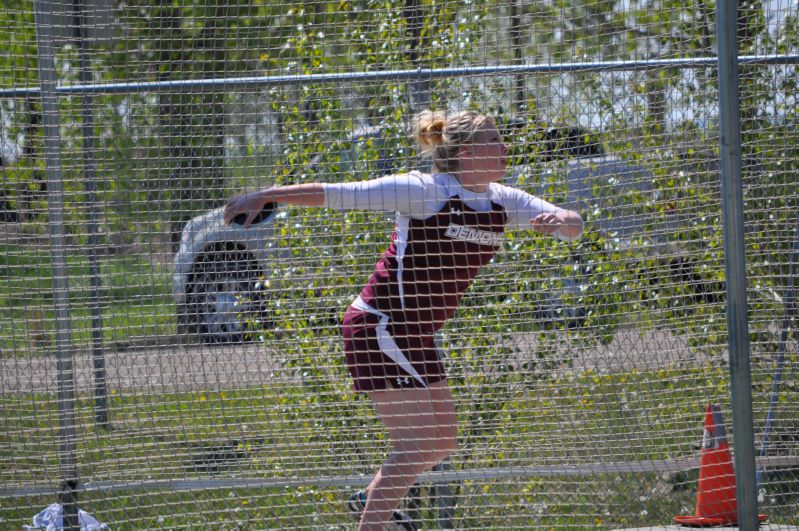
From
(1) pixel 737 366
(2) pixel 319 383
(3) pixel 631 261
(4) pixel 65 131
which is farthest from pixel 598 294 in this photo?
(4) pixel 65 131

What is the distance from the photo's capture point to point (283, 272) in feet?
13.5

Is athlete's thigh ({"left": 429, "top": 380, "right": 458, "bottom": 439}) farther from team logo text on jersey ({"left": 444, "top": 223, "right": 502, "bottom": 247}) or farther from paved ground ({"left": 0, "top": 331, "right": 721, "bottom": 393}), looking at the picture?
paved ground ({"left": 0, "top": 331, "right": 721, "bottom": 393})

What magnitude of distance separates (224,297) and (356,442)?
91 centimetres

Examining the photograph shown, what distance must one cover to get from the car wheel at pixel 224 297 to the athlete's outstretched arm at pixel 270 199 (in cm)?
88

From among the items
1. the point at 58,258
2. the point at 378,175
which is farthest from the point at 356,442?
the point at 58,258

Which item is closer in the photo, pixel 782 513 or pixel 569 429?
pixel 569 429

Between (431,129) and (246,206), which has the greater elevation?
(431,129)

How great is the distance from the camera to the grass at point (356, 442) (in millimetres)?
3748

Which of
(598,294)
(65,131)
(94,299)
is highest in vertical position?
(65,131)

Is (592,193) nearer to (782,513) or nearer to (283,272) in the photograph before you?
(283,272)

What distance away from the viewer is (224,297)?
4.07 metres

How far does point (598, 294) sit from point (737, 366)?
0.96 metres

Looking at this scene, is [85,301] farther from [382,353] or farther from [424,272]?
[424,272]

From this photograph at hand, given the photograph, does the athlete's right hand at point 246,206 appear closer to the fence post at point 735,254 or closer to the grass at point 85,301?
the grass at point 85,301
